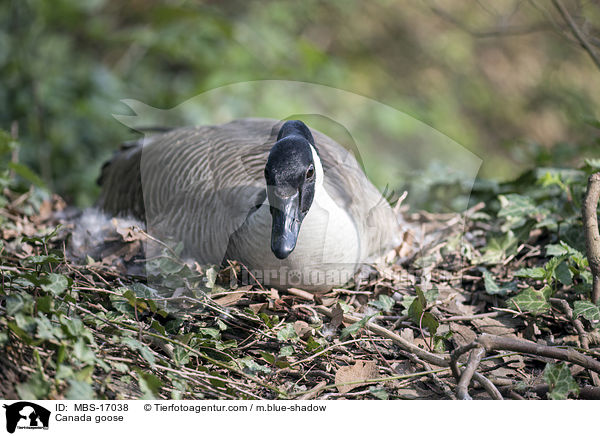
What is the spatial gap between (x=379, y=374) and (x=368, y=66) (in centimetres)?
747

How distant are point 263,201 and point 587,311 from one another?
5.15 ft

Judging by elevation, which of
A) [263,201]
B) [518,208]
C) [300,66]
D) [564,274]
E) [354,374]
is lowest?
[354,374]

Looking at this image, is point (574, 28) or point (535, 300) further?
point (574, 28)

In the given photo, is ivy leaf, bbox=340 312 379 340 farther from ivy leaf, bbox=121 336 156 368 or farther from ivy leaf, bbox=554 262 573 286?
ivy leaf, bbox=554 262 573 286

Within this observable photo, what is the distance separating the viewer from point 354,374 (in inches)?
94.9

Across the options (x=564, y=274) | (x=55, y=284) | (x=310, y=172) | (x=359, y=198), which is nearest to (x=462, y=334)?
(x=564, y=274)

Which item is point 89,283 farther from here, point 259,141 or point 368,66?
point 368,66

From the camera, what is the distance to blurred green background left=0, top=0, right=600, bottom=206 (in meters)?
5.74

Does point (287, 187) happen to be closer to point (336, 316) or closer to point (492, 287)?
point (336, 316)

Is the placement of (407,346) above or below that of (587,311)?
below

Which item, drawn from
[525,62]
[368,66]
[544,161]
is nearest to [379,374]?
[544,161]
